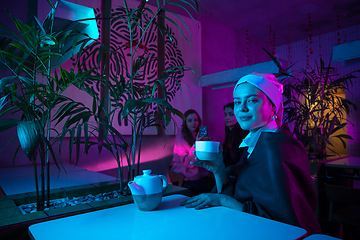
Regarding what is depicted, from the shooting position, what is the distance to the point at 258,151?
1.02m

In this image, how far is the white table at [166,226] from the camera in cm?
70

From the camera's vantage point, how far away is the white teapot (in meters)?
0.90

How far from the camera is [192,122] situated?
10.8 ft

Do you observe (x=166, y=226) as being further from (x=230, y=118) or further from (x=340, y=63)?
(x=340, y=63)

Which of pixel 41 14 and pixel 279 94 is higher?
pixel 41 14

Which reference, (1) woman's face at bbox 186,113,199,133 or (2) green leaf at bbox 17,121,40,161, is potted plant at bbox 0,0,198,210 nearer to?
(2) green leaf at bbox 17,121,40,161

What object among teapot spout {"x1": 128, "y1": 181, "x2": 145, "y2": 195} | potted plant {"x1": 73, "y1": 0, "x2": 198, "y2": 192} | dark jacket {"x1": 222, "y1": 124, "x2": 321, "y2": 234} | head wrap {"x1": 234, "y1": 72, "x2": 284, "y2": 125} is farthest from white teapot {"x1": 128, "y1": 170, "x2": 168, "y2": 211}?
head wrap {"x1": 234, "y1": 72, "x2": 284, "y2": 125}

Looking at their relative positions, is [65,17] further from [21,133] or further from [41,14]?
[41,14]

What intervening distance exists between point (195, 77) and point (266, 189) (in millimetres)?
3507

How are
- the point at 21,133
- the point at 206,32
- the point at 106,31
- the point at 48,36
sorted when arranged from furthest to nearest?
the point at 206,32 → the point at 106,31 → the point at 48,36 → the point at 21,133

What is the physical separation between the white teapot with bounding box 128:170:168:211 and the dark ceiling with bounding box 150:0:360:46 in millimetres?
3417

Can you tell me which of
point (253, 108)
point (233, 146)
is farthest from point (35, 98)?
point (233, 146)

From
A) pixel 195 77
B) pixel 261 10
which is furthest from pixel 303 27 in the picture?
pixel 195 77

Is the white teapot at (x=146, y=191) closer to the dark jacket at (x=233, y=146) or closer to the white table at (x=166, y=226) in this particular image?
the white table at (x=166, y=226)
